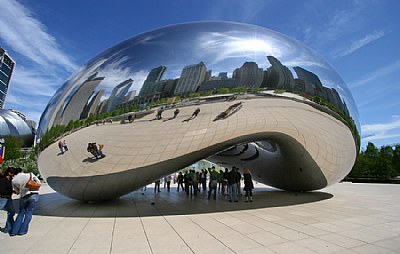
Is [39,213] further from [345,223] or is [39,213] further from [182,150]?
[345,223]

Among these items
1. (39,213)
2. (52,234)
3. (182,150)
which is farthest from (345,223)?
(39,213)

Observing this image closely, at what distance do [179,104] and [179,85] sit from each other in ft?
Answer: 1.59

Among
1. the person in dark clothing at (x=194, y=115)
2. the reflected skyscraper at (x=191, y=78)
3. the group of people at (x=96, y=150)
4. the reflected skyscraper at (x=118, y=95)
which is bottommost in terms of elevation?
the group of people at (x=96, y=150)

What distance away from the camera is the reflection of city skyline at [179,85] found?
6207 millimetres

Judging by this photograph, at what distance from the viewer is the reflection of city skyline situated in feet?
20.4

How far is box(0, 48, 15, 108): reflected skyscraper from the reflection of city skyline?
153m

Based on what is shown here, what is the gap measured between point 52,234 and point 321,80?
319 inches

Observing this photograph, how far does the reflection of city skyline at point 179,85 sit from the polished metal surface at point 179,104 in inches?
1.1

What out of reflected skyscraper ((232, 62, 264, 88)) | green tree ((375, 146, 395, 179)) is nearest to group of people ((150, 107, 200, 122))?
reflected skyscraper ((232, 62, 264, 88))

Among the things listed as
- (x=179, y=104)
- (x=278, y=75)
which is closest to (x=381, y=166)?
(x=278, y=75)

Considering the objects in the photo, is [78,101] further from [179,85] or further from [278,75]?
[278,75]

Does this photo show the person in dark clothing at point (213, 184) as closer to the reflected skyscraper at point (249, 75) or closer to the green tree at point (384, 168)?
the reflected skyscraper at point (249, 75)

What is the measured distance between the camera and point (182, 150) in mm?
6422

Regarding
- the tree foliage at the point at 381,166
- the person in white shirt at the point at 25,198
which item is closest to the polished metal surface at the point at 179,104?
the person in white shirt at the point at 25,198
